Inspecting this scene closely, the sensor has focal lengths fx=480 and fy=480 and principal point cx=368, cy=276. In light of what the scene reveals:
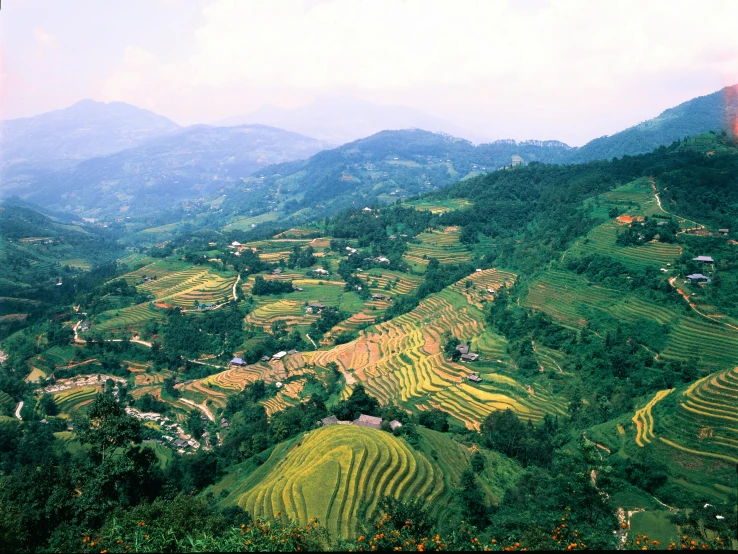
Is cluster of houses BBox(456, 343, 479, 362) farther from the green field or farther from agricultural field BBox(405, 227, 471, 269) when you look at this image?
agricultural field BBox(405, 227, 471, 269)

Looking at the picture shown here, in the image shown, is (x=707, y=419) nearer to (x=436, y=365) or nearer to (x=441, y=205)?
(x=436, y=365)

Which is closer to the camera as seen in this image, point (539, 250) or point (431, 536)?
point (431, 536)

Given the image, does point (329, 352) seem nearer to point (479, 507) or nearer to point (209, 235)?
point (479, 507)

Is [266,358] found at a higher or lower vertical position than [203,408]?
higher

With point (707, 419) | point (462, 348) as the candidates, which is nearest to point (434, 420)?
point (462, 348)

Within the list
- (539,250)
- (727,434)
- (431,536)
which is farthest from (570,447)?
(539,250)

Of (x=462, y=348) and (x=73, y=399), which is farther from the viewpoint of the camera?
(x=73, y=399)
